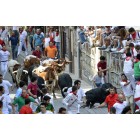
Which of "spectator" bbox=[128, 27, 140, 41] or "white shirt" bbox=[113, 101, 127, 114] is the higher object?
"spectator" bbox=[128, 27, 140, 41]

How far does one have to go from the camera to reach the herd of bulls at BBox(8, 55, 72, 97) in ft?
93.7

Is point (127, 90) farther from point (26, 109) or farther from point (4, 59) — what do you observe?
point (4, 59)

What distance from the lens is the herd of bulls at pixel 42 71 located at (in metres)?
28.6

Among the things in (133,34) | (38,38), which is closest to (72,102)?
(133,34)

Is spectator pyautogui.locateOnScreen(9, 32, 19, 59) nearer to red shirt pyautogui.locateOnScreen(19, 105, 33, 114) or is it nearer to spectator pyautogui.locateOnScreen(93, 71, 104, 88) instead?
spectator pyautogui.locateOnScreen(93, 71, 104, 88)

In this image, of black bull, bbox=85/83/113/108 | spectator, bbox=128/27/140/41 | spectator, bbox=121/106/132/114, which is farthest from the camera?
spectator, bbox=128/27/140/41

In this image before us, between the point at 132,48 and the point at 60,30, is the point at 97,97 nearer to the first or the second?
the point at 132,48

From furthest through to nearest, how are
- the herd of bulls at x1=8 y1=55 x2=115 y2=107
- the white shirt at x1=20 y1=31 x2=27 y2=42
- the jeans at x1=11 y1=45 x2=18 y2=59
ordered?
the white shirt at x1=20 y1=31 x2=27 y2=42, the jeans at x1=11 y1=45 x2=18 y2=59, the herd of bulls at x1=8 y1=55 x2=115 y2=107

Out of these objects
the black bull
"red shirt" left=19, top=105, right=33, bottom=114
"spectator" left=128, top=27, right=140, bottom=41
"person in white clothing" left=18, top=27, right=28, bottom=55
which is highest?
"spectator" left=128, top=27, right=140, bottom=41

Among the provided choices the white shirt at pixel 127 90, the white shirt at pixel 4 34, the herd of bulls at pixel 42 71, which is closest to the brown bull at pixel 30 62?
the herd of bulls at pixel 42 71

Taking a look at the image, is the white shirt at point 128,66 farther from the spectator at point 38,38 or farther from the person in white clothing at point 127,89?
the spectator at point 38,38

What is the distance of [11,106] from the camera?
2395cm

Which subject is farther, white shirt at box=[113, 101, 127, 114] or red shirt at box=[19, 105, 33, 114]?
white shirt at box=[113, 101, 127, 114]

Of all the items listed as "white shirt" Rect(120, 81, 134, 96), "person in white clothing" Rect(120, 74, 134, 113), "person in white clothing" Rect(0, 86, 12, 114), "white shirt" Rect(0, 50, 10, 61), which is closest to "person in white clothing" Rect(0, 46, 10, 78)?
"white shirt" Rect(0, 50, 10, 61)
